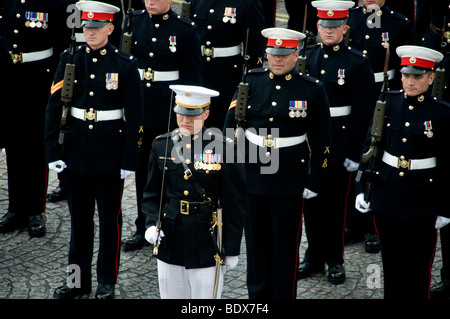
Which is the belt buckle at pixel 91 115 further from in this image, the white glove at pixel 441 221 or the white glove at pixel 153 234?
the white glove at pixel 441 221

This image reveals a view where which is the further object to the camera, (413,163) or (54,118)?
(54,118)

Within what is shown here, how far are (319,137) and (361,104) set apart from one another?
926 mm

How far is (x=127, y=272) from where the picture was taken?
7875mm

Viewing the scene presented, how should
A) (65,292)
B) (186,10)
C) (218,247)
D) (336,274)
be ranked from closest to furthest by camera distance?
(218,247)
(65,292)
(336,274)
(186,10)

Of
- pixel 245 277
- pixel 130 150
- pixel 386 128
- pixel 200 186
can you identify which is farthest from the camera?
pixel 245 277

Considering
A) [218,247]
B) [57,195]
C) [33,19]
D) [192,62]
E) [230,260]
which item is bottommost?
[57,195]

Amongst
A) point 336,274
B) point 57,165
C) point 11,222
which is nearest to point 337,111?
point 336,274

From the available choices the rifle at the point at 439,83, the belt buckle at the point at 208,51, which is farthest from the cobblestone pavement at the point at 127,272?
the belt buckle at the point at 208,51

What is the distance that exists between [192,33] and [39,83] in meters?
1.67

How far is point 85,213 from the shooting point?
7.41m

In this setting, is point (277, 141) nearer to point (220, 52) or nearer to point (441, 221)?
point (441, 221)

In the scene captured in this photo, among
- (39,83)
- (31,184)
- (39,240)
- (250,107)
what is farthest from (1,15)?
(250,107)

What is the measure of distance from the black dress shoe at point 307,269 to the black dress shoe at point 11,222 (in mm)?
2887

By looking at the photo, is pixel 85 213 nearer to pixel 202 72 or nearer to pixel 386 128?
pixel 202 72
